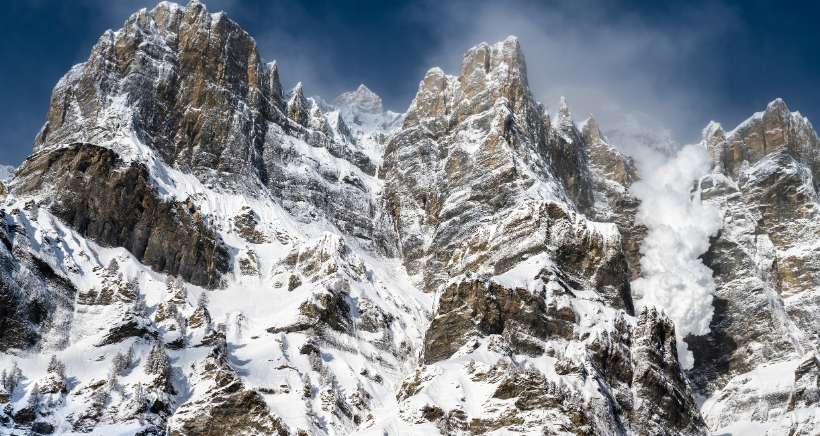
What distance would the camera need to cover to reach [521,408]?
12762cm

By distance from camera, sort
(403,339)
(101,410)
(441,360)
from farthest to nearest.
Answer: (403,339) → (441,360) → (101,410)

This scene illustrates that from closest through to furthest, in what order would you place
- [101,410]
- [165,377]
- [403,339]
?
[101,410] < [165,377] < [403,339]

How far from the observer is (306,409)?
141 meters

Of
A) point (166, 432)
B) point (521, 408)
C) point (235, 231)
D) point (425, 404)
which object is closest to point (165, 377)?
point (166, 432)

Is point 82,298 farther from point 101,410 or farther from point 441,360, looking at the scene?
point 441,360

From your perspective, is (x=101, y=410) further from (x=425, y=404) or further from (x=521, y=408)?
(x=521, y=408)

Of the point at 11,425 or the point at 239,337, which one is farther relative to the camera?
the point at 239,337

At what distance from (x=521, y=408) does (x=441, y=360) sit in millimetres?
25581

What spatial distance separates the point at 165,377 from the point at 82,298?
23.2 meters

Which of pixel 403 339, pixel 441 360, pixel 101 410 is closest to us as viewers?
pixel 101 410

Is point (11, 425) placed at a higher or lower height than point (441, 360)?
lower

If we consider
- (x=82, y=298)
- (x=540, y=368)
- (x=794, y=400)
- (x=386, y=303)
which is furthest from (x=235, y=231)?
(x=794, y=400)

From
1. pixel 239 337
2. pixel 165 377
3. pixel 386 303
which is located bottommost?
pixel 165 377

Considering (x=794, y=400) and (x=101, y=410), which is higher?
(x=794, y=400)
